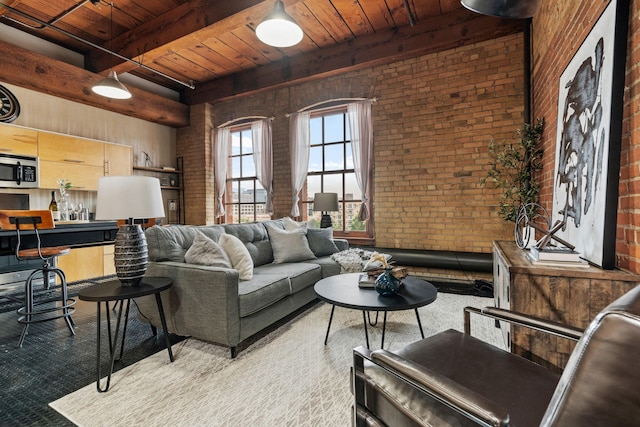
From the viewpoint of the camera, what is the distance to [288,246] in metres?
3.51

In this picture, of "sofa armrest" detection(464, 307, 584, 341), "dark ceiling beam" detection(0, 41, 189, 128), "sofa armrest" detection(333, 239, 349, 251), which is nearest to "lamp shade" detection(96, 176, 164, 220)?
"sofa armrest" detection(464, 307, 584, 341)

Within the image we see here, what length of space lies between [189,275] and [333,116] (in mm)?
3754

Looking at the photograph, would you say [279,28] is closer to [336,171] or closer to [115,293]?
[115,293]

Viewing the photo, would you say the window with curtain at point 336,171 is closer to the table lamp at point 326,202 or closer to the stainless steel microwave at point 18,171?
the table lamp at point 326,202

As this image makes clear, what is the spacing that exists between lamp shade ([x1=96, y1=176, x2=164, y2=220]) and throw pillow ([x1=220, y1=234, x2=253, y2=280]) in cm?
76

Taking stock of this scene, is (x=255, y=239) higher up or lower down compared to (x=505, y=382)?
higher up

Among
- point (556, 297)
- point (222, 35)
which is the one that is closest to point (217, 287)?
point (556, 297)

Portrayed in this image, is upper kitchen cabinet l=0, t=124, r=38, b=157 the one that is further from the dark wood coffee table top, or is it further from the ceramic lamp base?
the dark wood coffee table top

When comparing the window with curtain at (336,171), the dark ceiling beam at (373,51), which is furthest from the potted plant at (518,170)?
the window with curtain at (336,171)

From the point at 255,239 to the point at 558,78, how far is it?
3.20m

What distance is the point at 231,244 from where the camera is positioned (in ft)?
8.74

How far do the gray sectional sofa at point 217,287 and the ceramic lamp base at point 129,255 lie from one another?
11.7 inches

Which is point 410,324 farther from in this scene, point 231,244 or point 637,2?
point 637,2

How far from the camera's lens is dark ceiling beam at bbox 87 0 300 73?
331cm
